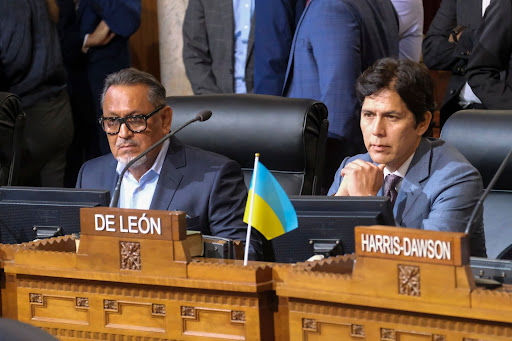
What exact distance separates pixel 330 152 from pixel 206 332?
1.71 m

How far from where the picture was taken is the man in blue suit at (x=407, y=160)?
7.80ft

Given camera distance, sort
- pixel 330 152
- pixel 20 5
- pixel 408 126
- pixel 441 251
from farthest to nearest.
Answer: pixel 20 5
pixel 330 152
pixel 408 126
pixel 441 251

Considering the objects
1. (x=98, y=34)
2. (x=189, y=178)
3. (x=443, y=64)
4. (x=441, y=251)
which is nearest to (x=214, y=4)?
(x=98, y=34)

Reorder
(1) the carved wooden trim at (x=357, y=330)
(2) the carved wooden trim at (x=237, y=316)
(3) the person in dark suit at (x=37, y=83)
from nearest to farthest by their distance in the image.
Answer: (1) the carved wooden trim at (x=357, y=330), (2) the carved wooden trim at (x=237, y=316), (3) the person in dark suit at (x=37, y=83)

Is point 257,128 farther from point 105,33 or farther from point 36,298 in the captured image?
point 105,33

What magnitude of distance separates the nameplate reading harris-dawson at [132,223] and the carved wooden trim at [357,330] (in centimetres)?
37

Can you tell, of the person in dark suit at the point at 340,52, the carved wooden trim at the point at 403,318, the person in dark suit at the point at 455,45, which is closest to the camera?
the carved wooden trim at the point at 403,318

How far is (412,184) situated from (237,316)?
3.25ft

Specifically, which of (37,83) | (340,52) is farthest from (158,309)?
(37,83)

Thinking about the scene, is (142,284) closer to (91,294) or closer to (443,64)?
(91,294)

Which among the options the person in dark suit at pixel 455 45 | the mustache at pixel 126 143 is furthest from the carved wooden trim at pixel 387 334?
the person in dark suit at pixel 455 45

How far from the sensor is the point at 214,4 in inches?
160

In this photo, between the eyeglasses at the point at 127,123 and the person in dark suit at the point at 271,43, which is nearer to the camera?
the eyeglasses at the point at 127,123

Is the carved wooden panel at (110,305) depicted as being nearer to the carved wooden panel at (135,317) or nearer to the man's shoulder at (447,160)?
the carved wooden panel at (135,317)
